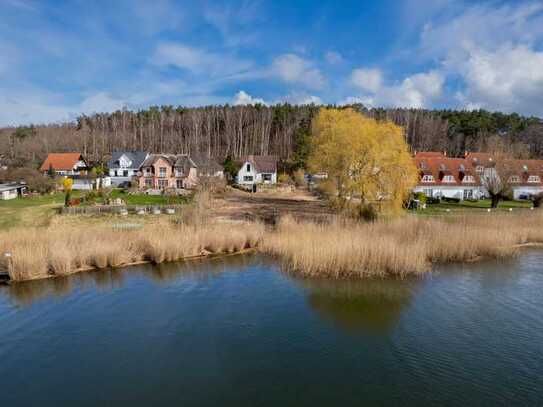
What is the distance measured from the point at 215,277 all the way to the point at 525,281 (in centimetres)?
1422

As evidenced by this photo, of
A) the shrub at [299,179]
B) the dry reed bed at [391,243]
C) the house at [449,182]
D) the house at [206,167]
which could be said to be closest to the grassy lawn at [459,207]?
the house at [449,182]

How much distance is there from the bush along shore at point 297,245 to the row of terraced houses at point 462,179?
21.4 meters

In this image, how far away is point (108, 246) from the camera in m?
18.7

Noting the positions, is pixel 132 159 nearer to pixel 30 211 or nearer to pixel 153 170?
pixel 153 170

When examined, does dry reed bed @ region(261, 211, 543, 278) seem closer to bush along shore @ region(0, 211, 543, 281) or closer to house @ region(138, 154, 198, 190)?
bush along shore @ region(0, 211, 543, 281)

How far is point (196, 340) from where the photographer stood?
11.3 m

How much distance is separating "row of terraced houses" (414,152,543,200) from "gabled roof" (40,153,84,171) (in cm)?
5226

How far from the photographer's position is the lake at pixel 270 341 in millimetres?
8898

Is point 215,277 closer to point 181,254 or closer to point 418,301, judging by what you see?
point 181,254

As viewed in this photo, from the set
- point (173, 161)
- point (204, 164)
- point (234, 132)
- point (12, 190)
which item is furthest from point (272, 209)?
point (234, 132)

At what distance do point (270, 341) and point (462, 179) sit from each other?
43981mm

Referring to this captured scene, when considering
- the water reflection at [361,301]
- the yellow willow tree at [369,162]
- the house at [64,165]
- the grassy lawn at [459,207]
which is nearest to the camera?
the water reflection at [361,301]

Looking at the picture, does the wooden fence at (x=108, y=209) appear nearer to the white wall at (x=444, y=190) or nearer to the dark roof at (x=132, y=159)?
the dark roof at (x=132, y=159)

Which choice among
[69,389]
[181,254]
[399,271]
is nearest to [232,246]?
[181,254]
